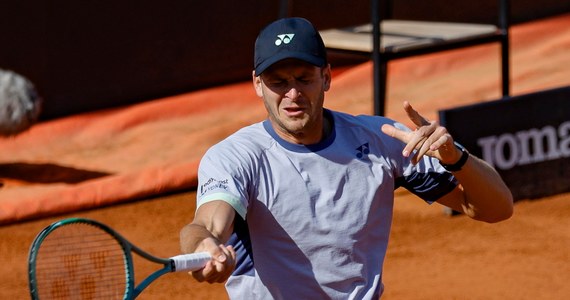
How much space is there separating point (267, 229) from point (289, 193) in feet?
0.50

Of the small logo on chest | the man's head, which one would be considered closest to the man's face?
the man's head

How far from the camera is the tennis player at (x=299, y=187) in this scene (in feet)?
13.9

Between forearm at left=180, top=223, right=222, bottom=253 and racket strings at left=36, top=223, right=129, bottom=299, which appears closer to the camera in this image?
forearm at left=180, top=223, right=222, bottom=253

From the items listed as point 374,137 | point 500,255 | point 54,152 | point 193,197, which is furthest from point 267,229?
point 54,152

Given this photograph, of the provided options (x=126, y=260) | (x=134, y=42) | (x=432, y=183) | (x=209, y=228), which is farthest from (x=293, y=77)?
(x=134, y=42)

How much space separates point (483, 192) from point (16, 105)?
5783 mm

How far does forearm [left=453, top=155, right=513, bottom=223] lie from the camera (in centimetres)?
444

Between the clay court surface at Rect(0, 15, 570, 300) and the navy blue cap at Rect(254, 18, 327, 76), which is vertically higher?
the navy blue cap at Rect(254, 18, 327, 76)

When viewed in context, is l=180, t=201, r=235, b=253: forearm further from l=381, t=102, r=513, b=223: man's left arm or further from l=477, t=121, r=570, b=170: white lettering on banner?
l=477, t=121, r=570, b=170: white lettering on banner

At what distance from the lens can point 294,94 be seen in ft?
13.8

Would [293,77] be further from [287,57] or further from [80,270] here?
[80,270]

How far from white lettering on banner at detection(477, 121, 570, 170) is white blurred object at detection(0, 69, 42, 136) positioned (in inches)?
141

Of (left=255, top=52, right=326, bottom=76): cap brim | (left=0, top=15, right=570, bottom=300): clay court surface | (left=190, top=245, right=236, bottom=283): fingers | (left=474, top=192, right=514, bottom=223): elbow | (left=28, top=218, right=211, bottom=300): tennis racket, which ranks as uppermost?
(left=255, top=52, right=326, bottom=76): cap brim

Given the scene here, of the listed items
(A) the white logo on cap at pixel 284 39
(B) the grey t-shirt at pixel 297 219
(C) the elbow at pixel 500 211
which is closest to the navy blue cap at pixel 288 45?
(A) the white logo on cap at pixel 284 39
